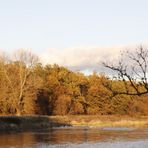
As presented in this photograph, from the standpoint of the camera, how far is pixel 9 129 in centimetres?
5666

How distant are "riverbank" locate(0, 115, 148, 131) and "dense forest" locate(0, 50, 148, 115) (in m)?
7.85

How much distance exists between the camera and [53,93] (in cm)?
9612

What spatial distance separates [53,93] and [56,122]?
90.3 feet

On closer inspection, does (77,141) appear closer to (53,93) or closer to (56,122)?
(56,122)

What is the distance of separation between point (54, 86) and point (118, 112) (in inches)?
625

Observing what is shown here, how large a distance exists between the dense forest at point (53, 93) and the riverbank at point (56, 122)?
7.85m

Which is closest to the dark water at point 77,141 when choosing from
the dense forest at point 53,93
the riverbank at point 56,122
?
the riverbank at point 56,122

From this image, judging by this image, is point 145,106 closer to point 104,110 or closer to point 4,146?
point 104,110

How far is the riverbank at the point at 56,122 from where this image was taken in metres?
59.7

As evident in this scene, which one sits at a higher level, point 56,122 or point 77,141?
point 56,122

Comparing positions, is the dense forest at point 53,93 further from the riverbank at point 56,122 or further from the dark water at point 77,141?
the dark water at point 77,141

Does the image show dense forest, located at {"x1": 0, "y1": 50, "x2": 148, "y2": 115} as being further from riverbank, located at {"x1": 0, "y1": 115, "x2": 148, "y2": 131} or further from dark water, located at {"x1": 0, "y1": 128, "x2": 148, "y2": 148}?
dark water, located at {"x1": 0, "y1": 128, "x2": 148, "y2": 148}

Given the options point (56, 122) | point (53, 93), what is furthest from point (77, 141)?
point (53, 93)

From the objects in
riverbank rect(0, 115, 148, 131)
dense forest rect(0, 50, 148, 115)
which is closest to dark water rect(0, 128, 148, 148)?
riverbank rect(0, 115, 148, 131)
